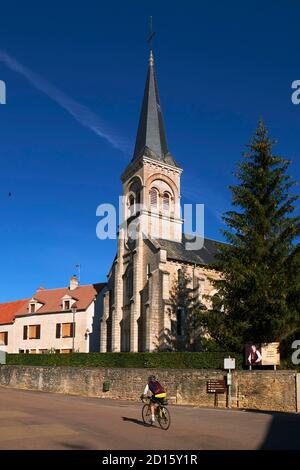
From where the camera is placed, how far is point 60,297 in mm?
52156

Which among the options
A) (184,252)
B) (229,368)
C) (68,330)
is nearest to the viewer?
(229,368)

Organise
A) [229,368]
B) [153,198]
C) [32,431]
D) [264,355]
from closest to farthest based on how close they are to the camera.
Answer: [32,431] < [264,355] < [229,368] < [153,198]

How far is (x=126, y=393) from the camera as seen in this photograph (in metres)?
27.4

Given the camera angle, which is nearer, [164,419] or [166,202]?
[164,419]

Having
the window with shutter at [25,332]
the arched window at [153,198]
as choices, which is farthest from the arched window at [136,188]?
the window with shutter at [25,332]

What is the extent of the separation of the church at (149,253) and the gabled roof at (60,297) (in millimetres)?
2355

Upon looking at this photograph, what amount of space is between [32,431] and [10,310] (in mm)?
44105

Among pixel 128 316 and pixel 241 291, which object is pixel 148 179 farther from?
pixel 241 291

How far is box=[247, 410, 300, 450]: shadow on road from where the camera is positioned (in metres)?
11.2

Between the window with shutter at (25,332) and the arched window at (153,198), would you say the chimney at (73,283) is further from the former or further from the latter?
the arched window at (153,198)

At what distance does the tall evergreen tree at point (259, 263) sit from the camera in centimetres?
2331

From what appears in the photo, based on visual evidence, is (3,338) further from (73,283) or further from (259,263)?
(259,263)

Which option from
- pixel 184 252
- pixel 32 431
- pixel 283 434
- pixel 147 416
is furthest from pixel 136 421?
pixel 184 252
